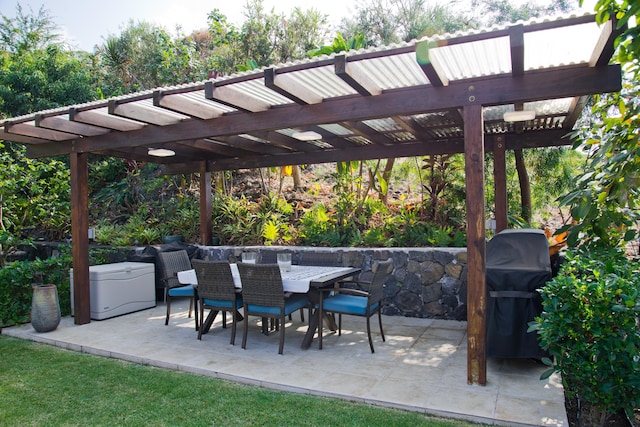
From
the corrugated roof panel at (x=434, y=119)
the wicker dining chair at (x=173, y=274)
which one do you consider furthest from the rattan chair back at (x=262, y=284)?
the corrugated roof panel at (x=434, y=119)

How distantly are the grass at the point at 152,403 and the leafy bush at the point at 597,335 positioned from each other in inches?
34.6

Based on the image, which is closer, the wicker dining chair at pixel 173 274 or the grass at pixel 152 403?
the grass at pixel 152 403

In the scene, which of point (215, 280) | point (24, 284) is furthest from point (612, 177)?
point (24, 284)

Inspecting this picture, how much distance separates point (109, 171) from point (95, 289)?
7538mm

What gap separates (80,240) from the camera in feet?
21.2

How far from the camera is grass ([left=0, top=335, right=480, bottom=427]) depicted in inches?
130

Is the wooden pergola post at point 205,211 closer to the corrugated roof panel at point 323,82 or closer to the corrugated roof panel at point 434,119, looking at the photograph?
the corrugated roof panel at point 434,119

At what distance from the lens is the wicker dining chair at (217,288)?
5125 mm

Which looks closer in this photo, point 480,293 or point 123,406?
point 123,406

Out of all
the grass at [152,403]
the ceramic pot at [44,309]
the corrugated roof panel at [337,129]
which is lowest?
the grass at [152,403]

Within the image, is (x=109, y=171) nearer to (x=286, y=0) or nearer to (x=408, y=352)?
(x=286, y=0)

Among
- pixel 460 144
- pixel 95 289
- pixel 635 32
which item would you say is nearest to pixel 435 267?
pixel 460 144

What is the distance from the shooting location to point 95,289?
6.59m

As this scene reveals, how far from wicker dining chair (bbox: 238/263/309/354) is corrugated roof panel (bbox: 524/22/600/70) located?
10.1ft
